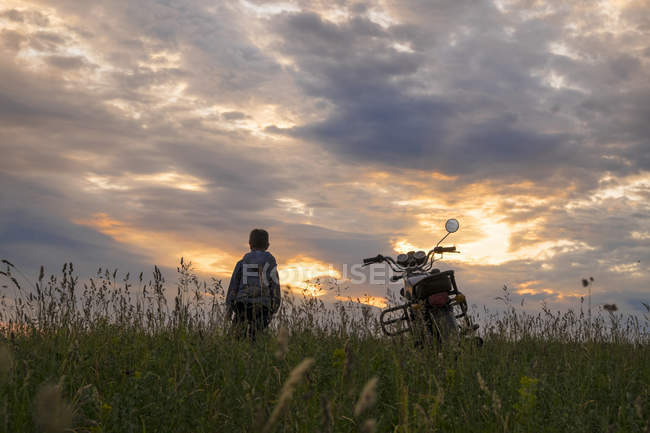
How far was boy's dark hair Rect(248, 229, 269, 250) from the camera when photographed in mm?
8719

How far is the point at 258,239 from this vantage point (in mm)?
8727

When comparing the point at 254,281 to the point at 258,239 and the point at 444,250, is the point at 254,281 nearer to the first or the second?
the point at 258,239

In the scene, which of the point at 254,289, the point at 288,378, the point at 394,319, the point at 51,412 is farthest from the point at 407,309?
the point at 51,412

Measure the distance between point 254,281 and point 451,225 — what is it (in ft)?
10.6

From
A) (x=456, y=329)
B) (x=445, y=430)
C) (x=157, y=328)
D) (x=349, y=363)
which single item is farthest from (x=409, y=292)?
(x=349, y=363)

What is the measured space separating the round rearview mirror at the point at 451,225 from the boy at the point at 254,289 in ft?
9.25

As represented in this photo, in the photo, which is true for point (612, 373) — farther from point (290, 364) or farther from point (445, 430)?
point (290, 364)

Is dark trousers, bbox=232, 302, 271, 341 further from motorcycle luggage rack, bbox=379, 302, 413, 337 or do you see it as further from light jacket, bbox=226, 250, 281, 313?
motorcycle luggage rack, bbox=379, 302, 413, 337

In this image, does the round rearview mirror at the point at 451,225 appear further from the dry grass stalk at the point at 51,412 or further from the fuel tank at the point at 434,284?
the dry grass stalk at the point at 51,412

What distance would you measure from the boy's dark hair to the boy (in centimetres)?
6

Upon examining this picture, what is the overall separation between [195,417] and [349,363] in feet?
6.85

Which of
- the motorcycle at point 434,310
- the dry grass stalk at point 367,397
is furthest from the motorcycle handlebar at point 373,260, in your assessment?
the dry grass stalk at point 367,397

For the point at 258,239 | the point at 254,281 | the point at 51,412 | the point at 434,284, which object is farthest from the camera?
the point at 258,239

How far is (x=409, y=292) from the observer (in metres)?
6.76
